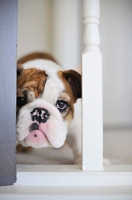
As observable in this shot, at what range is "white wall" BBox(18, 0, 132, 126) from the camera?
1422mm

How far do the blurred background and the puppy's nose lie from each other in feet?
2.00

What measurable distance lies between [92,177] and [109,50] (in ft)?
2.71

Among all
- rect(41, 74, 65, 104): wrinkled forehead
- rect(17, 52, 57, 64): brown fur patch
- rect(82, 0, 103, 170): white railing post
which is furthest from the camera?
rect(17, 52, 57, 64): brown fur patch

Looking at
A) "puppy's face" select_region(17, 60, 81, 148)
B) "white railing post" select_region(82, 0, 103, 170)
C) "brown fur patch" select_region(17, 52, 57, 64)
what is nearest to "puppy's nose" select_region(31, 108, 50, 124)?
"puppy's face" select_region(17, 60, 81, 148)

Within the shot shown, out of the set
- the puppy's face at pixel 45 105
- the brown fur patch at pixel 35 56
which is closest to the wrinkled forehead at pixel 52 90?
the puppy's face at pixel 45 105

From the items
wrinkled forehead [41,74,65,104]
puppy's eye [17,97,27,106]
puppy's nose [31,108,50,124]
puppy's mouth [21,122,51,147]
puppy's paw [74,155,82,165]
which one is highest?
wrinkled forehead [41,74,65,104]

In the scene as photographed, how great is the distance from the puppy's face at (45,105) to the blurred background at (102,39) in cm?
51

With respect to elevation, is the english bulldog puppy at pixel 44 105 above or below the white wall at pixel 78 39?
below

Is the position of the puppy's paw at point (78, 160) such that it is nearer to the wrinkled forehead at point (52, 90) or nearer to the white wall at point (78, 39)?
the wrinkled forehead at point (52, 90)

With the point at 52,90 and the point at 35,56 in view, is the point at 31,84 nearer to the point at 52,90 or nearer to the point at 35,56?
the point at 52,90

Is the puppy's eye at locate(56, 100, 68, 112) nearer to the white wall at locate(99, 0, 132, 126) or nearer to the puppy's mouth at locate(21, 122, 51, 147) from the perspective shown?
the puppy's mouth at locate(21, 122, 51, 147)

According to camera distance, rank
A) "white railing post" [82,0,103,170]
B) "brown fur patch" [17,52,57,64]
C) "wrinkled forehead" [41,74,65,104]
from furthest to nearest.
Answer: "brown fur patch" [17,52,57,64] → "wrinkled forehead" [41,74,65,104] → "white railing post" [82,0,103,170]

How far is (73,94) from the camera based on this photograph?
915mm

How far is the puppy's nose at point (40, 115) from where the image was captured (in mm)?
826
